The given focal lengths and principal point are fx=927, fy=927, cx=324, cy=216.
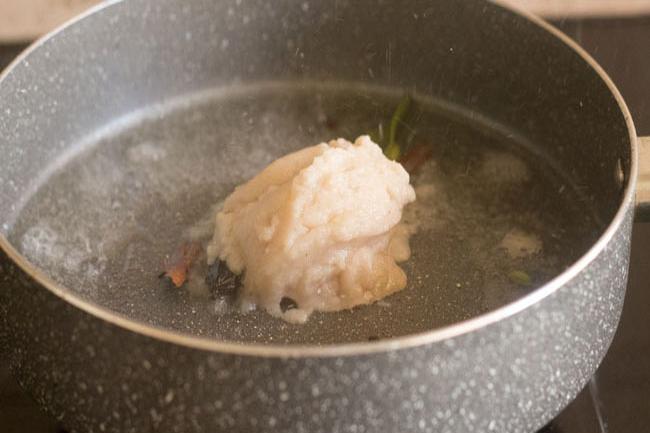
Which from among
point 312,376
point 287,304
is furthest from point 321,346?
point 287,304

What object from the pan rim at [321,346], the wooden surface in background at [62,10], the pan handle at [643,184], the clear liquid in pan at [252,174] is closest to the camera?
the pan rim at [321,346]

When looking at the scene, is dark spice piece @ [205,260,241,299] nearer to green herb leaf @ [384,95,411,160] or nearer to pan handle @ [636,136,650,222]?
green herb leaf @ [384,95,411,160]

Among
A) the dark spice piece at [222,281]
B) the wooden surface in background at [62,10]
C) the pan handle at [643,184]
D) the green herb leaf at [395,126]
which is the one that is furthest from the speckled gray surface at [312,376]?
the wooden surface in background at [62,10]

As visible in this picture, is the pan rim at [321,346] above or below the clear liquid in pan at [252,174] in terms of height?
above

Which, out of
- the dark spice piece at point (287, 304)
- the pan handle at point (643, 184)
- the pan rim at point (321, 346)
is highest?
the pan rim at point (321, 346)

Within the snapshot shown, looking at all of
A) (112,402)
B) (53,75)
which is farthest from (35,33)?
(112,402)

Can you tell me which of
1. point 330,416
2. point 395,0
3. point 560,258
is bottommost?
point 560,258

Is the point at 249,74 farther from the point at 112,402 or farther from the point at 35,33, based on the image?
the point at 112,402

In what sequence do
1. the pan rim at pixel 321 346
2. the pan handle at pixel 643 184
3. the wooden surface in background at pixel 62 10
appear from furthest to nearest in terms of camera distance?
the wooden surface in background at pixel 62 10
the pan handle at pixel 643 184
the pan rim at pixel 321 346

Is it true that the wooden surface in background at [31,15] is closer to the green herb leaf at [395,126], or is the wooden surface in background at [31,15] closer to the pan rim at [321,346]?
the green herb leaf at [395,126]
